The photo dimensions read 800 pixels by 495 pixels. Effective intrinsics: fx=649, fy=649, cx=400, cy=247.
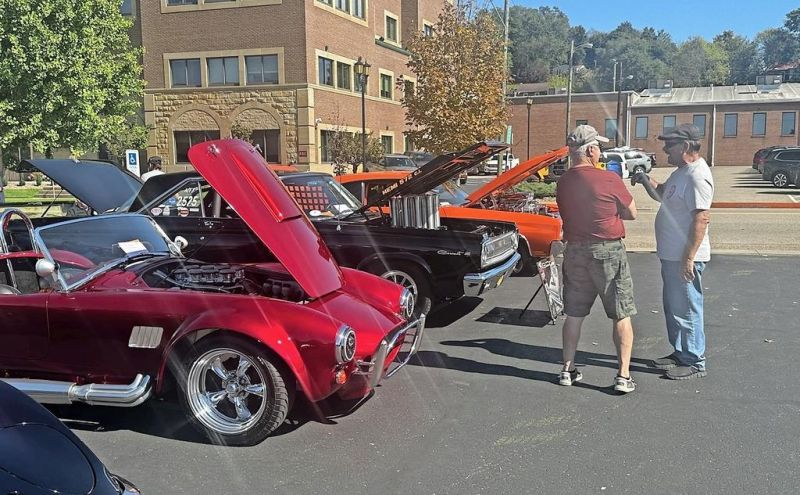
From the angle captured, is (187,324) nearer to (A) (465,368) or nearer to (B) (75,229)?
(B) (75,229)

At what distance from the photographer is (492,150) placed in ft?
24.3

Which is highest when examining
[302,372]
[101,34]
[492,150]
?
[101,34]

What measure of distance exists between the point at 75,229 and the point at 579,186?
3602 millimetres

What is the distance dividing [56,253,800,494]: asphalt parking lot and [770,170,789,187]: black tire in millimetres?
25260

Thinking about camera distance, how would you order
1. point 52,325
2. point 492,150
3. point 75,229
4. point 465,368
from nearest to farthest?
point 52,325 < point 75,229 < point 465,368 < point 492,150

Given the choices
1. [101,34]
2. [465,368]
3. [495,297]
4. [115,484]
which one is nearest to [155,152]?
[101,34]

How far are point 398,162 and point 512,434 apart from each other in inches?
1016

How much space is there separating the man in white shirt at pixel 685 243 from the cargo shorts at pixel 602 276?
0.57 metres

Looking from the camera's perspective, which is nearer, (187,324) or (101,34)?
(187,324)

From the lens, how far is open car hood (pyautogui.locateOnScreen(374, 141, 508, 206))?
23.7 ft

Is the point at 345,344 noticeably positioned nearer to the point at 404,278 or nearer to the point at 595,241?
the point at 595,241

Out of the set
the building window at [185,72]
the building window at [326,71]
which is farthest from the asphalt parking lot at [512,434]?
the building window at [185,72]

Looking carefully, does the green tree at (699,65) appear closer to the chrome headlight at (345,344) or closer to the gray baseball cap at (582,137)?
the gray baseball cap at (582,137)

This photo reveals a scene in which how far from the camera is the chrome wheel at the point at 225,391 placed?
3908 mm
